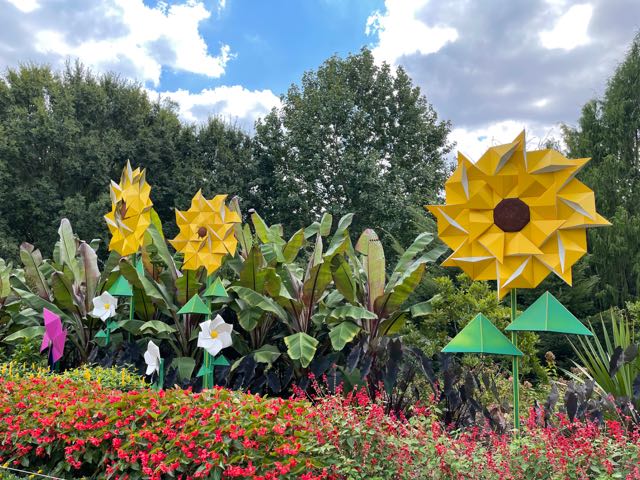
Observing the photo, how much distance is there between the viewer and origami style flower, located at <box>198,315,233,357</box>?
5305 millimetres

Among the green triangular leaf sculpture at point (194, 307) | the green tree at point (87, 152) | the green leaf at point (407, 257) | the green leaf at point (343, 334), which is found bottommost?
the green leaf at point (343, 334)

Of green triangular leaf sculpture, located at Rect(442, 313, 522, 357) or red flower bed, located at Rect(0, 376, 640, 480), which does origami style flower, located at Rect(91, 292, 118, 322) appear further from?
green triangular leaf sculpture, located at Rect(442, 313, 522, 357)

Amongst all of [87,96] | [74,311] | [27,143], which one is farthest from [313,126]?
[74,311]

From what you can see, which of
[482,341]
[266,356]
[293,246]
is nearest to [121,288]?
[266,356]

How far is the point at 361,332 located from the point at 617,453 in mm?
3427

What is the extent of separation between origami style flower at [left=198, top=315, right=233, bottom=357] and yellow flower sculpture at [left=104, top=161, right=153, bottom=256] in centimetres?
183

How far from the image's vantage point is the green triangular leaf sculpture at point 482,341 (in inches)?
158

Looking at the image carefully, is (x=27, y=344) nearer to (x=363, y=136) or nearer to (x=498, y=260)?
(x=498, y=260)

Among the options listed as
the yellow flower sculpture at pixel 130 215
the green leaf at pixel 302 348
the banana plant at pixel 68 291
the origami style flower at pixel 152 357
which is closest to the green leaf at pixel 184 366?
the origami style flower at pixel 152 357

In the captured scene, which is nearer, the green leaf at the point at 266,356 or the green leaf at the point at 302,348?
the green leaf at the point at 302,348

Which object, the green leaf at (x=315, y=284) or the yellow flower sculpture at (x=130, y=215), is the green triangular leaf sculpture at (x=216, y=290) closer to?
the green leaf at (x=315, y=284)

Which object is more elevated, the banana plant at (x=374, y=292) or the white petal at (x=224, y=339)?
the banana plant at (x=374, y=292)

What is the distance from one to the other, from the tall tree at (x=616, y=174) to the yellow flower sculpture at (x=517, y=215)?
6796mm

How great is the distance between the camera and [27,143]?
1738 centimetres
